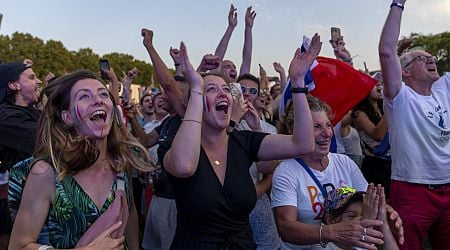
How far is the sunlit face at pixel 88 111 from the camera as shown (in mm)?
2119

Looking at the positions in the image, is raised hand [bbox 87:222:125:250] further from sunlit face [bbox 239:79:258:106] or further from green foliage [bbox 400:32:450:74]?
green foliage [bbox 400:32:450:74]

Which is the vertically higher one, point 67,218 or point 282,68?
point 282,68

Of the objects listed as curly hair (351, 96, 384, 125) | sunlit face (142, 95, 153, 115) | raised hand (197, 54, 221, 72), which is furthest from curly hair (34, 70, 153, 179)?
sunlit face (142, 95, 153, 115)

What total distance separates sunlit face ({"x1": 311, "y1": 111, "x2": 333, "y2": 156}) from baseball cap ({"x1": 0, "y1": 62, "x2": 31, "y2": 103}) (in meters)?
2.44

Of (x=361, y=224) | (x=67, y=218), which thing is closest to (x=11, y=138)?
(x=67, y=218)

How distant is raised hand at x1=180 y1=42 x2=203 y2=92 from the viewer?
2.32m

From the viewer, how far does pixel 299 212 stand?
269 cm

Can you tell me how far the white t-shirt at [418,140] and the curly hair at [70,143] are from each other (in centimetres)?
198

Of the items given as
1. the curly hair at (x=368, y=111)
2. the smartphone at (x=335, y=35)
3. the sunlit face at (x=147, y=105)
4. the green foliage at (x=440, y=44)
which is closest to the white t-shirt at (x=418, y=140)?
the curly hair at (x=368, y=111)

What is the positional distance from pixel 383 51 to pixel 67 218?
7.94 feet

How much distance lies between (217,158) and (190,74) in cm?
45

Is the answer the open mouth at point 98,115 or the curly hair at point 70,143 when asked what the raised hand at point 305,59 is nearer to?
the curly hair at point 70,143

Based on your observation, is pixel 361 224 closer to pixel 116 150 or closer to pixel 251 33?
pixel 116 150

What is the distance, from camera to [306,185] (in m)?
2.74
